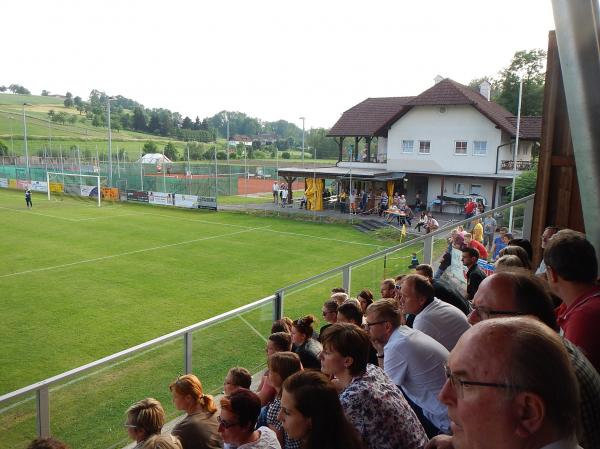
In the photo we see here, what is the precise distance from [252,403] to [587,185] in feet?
8.99

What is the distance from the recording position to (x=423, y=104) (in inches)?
1362

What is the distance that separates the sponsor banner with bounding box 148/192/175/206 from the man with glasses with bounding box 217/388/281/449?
3441 cm

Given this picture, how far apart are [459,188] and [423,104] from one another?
19.9 ft

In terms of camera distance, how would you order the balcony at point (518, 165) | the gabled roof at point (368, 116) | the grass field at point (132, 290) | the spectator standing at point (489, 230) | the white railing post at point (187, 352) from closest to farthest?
the grass field at point (132, 290) → the white railing post at point (187, 352) → the spectator standing at point (489, 230) → the balcony at point (518, 165) → the gabled roof at point (368, 116)

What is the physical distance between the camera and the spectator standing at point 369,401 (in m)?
2.72

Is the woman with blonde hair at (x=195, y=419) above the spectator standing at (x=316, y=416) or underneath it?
underneath

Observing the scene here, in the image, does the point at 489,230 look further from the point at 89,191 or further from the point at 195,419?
the point at 89,191

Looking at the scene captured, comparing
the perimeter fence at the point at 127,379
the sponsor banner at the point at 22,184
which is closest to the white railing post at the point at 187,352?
the perimeter fence at the point at 127,379

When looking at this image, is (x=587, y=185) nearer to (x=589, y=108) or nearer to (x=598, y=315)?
(x=589, y=108)

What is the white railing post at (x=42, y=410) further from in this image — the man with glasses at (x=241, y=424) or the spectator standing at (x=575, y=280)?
the spectator standing at (x=575, y=280)

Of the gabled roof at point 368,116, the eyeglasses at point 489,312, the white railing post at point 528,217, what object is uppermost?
the gabled roof at point 368,116

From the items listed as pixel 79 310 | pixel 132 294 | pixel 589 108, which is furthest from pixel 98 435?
pixel 132 294

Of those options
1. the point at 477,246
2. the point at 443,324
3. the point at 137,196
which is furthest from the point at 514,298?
the point at 137,196

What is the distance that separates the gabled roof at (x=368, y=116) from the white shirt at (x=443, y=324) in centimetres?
3399
